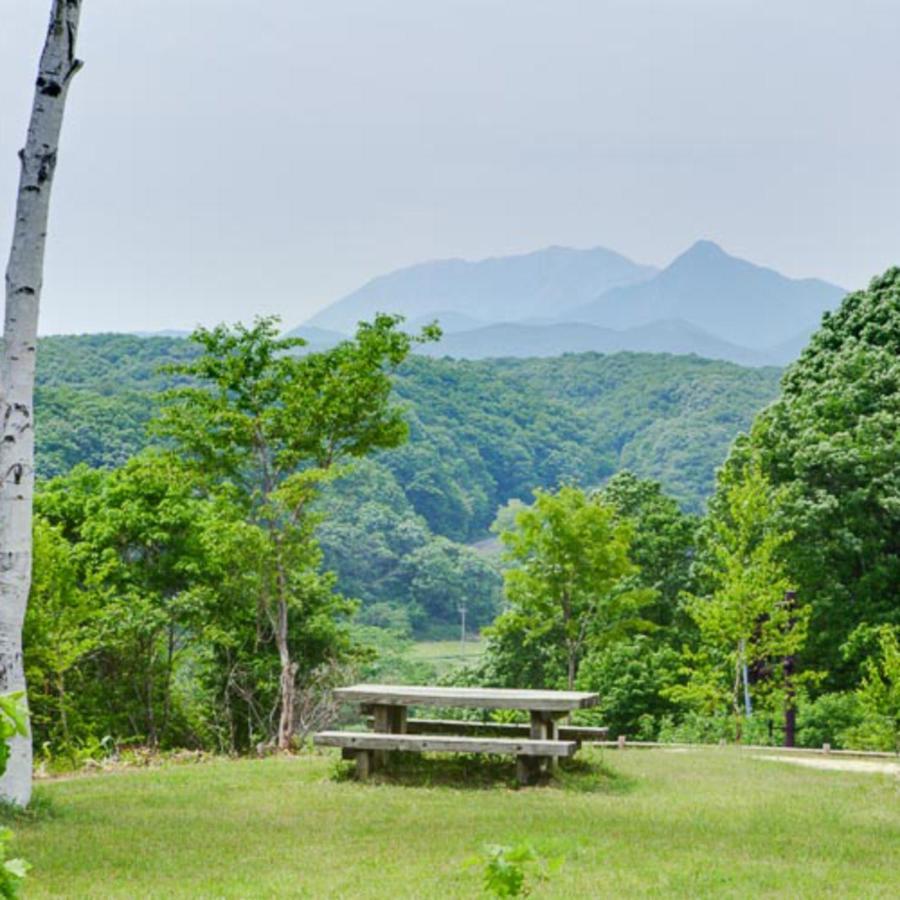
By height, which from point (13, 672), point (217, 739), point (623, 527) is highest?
point (623, 527)

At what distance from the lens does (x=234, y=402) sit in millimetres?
19203

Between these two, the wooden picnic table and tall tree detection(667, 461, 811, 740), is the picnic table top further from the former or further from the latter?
tall tree detection(667, 461, 811, 740)

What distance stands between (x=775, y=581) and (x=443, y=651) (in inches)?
1511

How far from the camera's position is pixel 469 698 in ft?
36.6

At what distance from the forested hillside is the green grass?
73.9 inches

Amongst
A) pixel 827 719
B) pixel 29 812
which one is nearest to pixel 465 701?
pixel 29 812

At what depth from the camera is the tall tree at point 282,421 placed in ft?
60.6

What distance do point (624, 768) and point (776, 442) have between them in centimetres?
1686

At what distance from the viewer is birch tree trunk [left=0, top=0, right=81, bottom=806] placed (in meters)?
8.52

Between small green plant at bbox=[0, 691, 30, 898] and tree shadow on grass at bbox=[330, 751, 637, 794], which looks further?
tree shadow on grass at bbox=[330, 751, 637, 794]

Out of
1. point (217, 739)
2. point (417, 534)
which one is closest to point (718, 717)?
point (217, 739)

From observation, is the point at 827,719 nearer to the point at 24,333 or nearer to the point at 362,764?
the point at 362,764

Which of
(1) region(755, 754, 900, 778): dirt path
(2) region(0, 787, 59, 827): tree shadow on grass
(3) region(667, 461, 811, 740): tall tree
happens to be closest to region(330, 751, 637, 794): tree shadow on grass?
(2) region(0, 787, 59, 827): tree shadow on grass

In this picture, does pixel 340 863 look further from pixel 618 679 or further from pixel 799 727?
pixel 618 679
